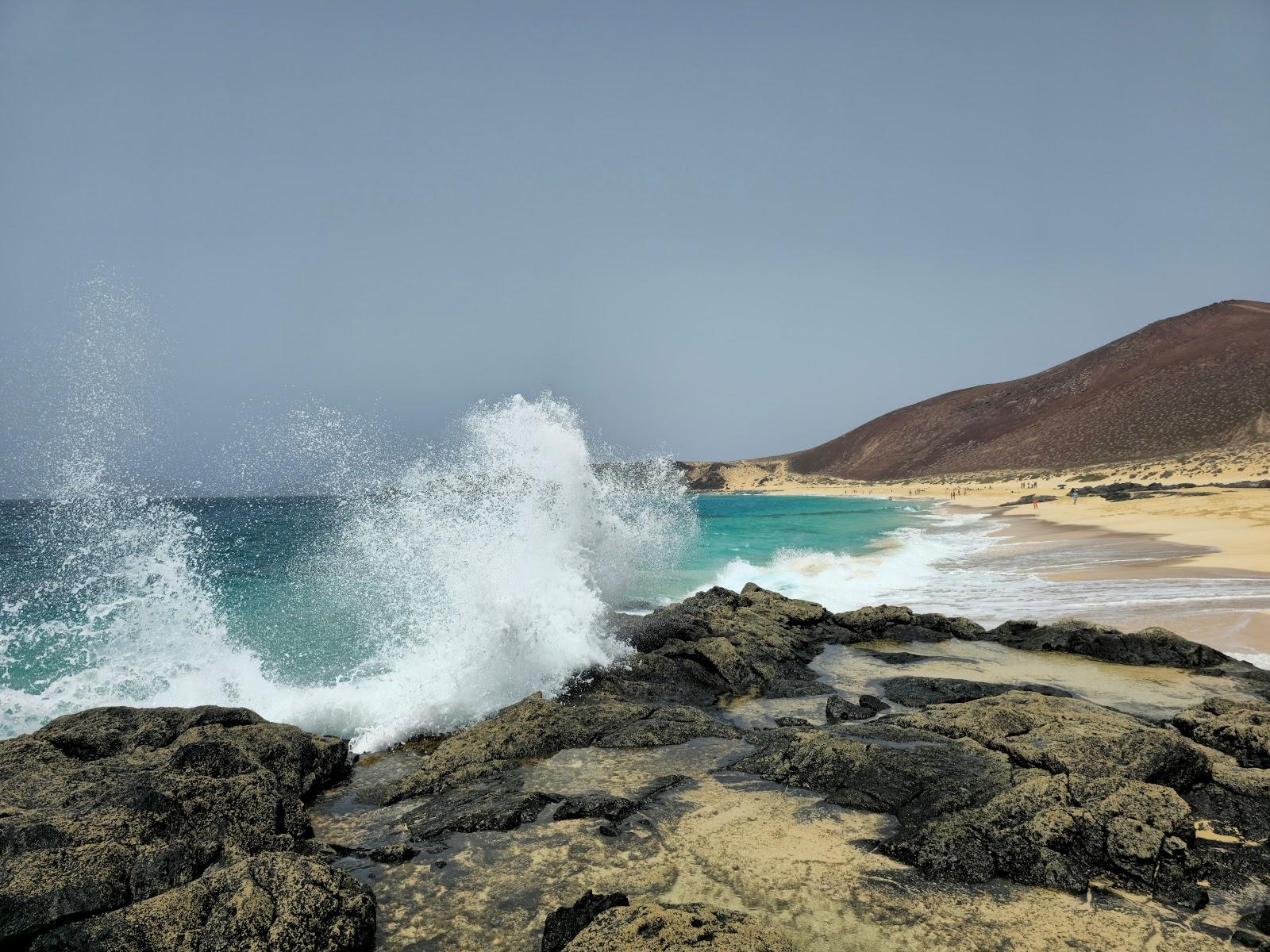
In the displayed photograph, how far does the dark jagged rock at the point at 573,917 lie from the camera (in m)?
3.93

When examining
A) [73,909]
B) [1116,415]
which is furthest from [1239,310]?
[73,909]

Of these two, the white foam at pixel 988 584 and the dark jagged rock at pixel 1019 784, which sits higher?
the dark jagged rock at pixel 1019 784

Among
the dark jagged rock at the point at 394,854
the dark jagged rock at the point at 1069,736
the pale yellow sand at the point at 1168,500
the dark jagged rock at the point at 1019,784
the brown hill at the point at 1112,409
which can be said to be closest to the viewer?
the dark jagged rock at the point at 1019,784

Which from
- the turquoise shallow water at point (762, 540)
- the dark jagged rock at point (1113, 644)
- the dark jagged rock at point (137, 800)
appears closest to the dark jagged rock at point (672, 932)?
the dark jagged rock at point (137, 800)

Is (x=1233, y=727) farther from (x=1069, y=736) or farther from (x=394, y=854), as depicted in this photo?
(x=394, y=854)

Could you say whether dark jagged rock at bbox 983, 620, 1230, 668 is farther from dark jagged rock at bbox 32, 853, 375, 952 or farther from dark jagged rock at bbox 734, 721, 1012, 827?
dark jagged rock at bbox 32, 853, 375, 952

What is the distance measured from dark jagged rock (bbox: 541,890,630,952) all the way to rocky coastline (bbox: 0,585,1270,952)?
0.04 ft

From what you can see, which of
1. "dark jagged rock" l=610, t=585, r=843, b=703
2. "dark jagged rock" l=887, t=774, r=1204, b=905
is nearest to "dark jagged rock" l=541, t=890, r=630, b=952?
"dark jagged rock" l=887, t=774, r=1204, b=905

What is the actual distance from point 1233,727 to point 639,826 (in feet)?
19.4

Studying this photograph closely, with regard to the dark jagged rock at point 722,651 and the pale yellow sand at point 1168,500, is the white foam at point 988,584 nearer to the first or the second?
the pale yellow sand at point 1168,500

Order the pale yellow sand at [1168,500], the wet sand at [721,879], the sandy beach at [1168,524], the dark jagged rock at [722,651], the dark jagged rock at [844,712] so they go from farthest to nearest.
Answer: the pale yellow sand at [1168,500] < the sandy beach at [1168,524] < the dark jagged rock at [722,651] < the dark jagged rock at [844,712] < the wet sand at [721,879]

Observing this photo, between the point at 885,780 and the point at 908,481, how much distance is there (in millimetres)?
123834

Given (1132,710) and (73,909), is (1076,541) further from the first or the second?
(73,909)

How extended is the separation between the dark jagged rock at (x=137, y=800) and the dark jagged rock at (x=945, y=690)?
686 cm
